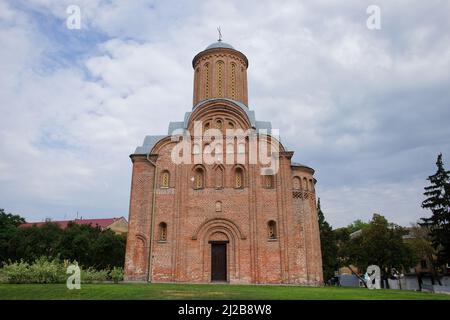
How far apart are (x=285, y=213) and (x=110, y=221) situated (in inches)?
1796

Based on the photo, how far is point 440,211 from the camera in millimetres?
28141

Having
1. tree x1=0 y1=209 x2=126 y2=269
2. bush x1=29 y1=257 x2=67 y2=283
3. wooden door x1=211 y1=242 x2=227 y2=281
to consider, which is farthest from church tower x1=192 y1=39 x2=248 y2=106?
tree x1=0 y1=209 x2=126 y2=269

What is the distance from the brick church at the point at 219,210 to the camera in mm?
20000

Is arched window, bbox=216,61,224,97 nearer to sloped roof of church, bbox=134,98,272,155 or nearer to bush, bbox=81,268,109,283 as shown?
sloped roof of church, bbox=134,98,272,155

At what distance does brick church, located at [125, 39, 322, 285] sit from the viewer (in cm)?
2000

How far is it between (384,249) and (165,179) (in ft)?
66.5

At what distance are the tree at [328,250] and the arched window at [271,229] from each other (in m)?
13.0

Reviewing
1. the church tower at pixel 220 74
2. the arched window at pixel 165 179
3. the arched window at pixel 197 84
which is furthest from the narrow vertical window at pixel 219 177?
the arched window at pixel 197 84

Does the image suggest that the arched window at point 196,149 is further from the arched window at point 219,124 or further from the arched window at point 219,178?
the arched window at point 219,124

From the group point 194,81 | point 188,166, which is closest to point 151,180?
point 188,166

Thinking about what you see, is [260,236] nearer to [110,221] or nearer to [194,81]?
[194,81]

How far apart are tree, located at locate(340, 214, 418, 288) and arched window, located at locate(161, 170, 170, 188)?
1929 cm

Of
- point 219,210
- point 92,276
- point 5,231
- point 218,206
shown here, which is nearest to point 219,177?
point 218,206
